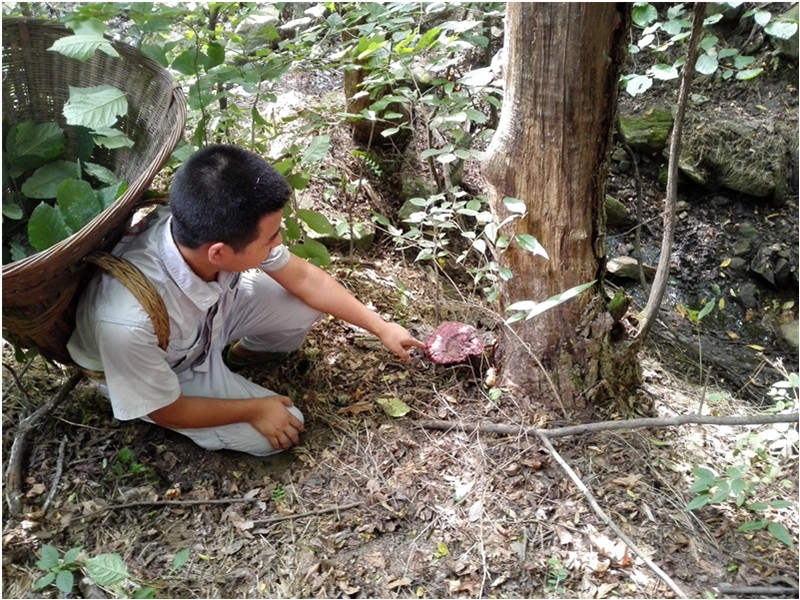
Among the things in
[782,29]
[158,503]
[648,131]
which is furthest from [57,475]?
[648,131]

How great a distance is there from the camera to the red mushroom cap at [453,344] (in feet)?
8.25

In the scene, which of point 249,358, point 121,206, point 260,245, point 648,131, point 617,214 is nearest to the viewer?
point 121,206

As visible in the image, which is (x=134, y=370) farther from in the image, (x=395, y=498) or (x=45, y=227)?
(x=395, y=498)

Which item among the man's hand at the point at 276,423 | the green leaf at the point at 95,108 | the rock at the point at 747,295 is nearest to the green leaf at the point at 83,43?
the green leaf at the point at 95,108

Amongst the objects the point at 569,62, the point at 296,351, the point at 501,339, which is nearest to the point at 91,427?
the point at 296,351

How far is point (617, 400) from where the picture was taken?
2.39m

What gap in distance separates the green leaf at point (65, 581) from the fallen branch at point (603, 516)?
1489 millimetres

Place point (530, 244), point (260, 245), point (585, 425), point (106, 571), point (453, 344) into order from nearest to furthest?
point (106, 571)
point (260, 245)
point (530, 244)
point (585, 425)
point (453, 344)

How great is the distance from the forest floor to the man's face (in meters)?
0.78

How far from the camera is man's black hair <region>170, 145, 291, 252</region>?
1.81 metres

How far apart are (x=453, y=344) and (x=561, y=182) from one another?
2.58 feet

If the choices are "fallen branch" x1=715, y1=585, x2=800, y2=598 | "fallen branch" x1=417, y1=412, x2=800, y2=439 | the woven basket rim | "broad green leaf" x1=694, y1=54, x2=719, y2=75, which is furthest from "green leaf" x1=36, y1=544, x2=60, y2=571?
"broad green leaf" x1=694, y1=54, x2=719, y2=75

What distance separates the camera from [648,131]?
4.70 m

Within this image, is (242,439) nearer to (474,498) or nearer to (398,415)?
(398,415)
